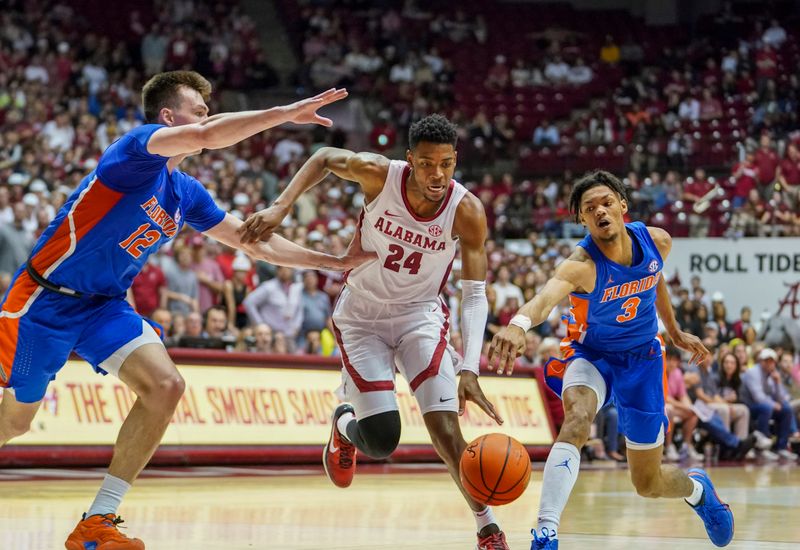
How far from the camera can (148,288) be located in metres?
14.6

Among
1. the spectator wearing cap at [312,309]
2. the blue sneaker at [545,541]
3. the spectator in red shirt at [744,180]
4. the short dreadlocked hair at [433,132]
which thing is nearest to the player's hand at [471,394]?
the blue sneaker at [545,541]

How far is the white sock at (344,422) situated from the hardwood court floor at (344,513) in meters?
0.60

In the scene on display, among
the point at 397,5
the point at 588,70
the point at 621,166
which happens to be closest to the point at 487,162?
the point at 621,166

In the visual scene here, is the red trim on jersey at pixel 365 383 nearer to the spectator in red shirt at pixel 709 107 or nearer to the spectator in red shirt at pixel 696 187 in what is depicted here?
the spectator in red shirt at pixel 696 187

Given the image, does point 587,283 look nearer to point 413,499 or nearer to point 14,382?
point 14,382

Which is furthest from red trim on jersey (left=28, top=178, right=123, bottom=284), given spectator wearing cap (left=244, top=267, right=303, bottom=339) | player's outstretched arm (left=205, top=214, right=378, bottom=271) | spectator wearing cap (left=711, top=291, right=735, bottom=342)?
spectator wearing cap (left=711, top=291, right=735, bottom=342)

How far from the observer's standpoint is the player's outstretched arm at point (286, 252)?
705 cm

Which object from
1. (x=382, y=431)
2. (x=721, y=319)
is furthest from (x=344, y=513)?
(x=721, y=319)

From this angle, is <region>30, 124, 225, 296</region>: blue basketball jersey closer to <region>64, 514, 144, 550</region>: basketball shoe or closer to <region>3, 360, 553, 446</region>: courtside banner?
<region>64, 514, 144, 550</region>: basketball shoe

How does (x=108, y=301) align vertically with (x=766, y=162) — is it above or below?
below

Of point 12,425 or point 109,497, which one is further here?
point 12,425

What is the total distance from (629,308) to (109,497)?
3.05m

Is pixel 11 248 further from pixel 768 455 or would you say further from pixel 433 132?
pixel 768 455

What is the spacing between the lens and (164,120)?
21.1ft
